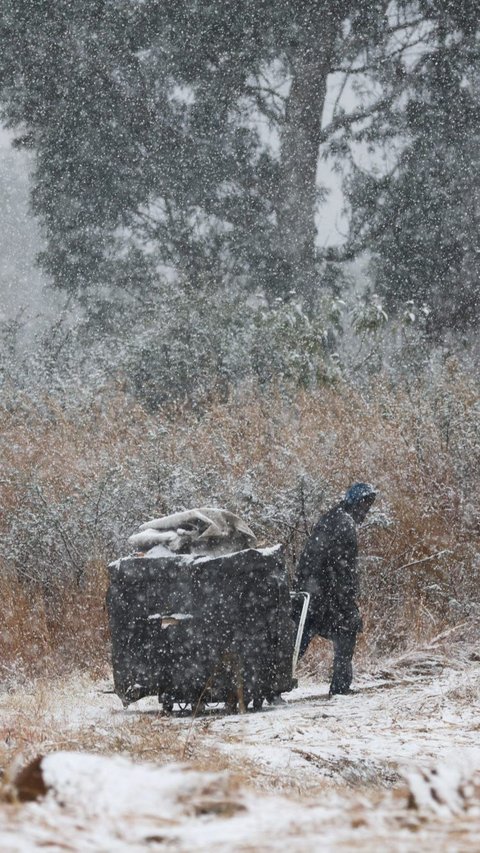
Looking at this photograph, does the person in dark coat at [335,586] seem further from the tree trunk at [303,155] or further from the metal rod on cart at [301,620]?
the tree trunk at [303,155]

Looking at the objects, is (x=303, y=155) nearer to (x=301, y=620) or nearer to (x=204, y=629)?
(x=301, y=620)

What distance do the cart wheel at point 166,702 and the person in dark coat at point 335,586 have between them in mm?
1264

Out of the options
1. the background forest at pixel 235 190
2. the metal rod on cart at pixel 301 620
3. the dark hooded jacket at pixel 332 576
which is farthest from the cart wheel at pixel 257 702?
the background forest at pixel 235 190

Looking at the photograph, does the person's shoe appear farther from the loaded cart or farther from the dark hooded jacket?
the dark hooded jacket

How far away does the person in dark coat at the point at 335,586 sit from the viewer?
25.5 ft

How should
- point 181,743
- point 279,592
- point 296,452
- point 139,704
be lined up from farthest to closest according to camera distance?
point 296,452
point 139,704
point 279,592
point 181,743

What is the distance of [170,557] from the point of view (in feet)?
23.5

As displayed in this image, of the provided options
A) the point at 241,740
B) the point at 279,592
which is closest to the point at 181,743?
the point at 241,740

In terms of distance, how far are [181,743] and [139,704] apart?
263 cm

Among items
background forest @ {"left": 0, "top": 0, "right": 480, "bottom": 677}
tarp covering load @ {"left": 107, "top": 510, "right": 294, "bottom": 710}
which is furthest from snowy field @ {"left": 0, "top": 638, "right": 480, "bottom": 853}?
background forest @ {"left": 0, "top": 0, "right": 480, "bottom": 677}

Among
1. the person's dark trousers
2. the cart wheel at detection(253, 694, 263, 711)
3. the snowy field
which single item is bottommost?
the snowy field

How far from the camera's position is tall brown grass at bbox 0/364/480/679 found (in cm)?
935

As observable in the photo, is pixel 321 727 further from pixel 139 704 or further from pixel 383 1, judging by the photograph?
pixel 383 1

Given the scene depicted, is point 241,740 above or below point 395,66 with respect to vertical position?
below
